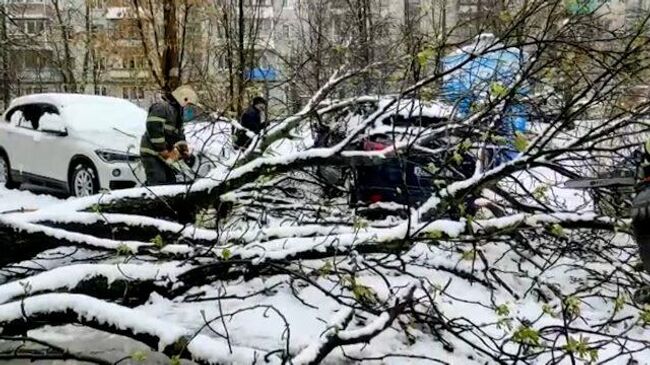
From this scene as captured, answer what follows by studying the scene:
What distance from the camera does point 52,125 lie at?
32.7ft

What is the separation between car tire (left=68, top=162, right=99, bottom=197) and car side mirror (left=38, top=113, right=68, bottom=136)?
0.59 meters

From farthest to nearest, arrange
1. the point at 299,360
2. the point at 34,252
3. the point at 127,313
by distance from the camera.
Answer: the point at 34,252 < the point at 127,313 < the point at 299,360

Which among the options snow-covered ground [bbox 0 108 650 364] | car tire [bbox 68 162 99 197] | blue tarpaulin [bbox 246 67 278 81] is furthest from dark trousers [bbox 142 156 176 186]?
blue tarpaulin [bbox 246 67 278 81]

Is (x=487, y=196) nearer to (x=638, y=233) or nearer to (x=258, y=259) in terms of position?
(x=258, y=259)

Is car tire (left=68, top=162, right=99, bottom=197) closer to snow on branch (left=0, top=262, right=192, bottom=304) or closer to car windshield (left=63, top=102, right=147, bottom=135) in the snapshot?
car windshield (left=63, top=102, right=147, bottom=135)

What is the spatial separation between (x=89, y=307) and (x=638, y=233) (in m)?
2.36

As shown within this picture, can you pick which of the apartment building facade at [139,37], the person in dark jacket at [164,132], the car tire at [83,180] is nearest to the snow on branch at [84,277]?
the apartment building facade at [139,37]

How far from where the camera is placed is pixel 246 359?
2.97 m

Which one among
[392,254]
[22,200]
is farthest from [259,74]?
[392,254]

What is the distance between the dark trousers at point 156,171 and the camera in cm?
737

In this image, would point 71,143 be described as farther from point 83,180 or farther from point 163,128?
point 163,128

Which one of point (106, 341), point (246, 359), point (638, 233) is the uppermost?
point (638, 233)

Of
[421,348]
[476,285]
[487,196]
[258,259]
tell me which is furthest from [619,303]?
[487,196]

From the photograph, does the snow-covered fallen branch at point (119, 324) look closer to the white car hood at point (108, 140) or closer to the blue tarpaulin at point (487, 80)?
the blue tarpaulin at point (487, 80)
